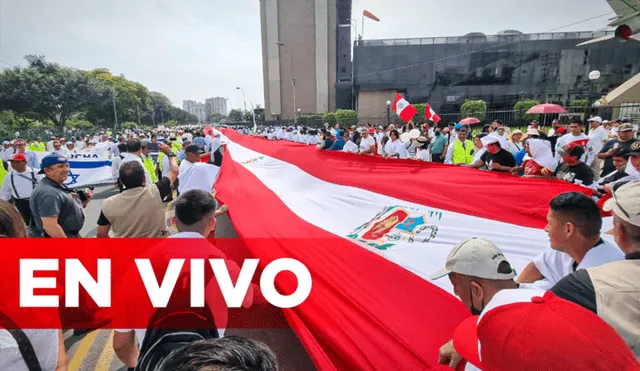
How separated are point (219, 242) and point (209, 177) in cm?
108

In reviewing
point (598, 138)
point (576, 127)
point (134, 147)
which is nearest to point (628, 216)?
point (134, 147)

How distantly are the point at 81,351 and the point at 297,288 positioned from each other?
2.19 metres

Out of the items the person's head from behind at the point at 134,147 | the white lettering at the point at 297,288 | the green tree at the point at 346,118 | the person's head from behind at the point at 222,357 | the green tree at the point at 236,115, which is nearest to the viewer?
the person's head from behind at the point at 222,357

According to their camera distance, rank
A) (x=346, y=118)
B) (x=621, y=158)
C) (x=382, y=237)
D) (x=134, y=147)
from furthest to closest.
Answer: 1. (x=346, y=118)
2. (x=134, y=147)
3. (x=621, y=158)
4. (x=382, y=237)

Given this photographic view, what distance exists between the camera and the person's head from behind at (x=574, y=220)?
175 centimetres

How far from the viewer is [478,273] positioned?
146 cm

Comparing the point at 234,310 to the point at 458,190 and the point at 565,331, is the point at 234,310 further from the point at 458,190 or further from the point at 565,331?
the point at 565,331

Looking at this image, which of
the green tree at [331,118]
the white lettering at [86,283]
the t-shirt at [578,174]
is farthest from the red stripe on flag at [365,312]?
the green tree at [331,118]

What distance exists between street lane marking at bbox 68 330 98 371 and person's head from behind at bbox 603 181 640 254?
390 centimetres

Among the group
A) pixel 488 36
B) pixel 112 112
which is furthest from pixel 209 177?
pixel 112 112

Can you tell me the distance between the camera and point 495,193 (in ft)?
11.0

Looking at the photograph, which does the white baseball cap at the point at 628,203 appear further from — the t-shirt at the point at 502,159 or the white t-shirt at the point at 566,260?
the t-shirt at the point at 502,159

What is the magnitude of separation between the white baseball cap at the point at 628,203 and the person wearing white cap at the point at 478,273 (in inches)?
20.1

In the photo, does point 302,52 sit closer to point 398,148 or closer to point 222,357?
point 398,148
